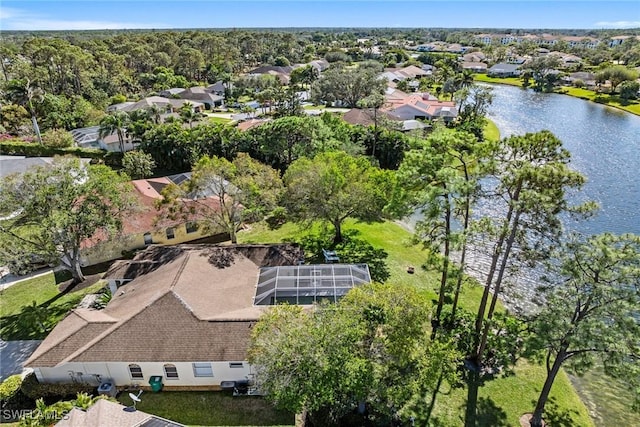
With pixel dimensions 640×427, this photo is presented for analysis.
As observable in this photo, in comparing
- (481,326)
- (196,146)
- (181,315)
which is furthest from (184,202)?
(481,326)

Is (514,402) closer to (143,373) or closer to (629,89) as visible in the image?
(143,373)

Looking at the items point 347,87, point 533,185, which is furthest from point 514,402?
point 347,87

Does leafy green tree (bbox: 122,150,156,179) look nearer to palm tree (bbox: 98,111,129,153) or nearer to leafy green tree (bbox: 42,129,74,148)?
palm tree (bbox: 98,111,129,153)

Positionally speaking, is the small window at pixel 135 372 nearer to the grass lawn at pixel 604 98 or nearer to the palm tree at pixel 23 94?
the palm tree at pixel 23 94

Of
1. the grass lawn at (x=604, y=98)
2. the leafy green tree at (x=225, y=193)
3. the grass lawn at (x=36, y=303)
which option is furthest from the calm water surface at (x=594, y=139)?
the grass lawn at (x=36, y=303)

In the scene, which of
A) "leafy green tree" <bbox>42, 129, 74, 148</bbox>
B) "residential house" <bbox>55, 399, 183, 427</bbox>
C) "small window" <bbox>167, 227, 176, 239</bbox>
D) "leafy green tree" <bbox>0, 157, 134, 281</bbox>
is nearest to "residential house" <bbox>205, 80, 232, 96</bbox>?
"leafy green tree" <bbox>42, 129, 74, 148</bbox>

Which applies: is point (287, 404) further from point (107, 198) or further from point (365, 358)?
point (107, 198)
